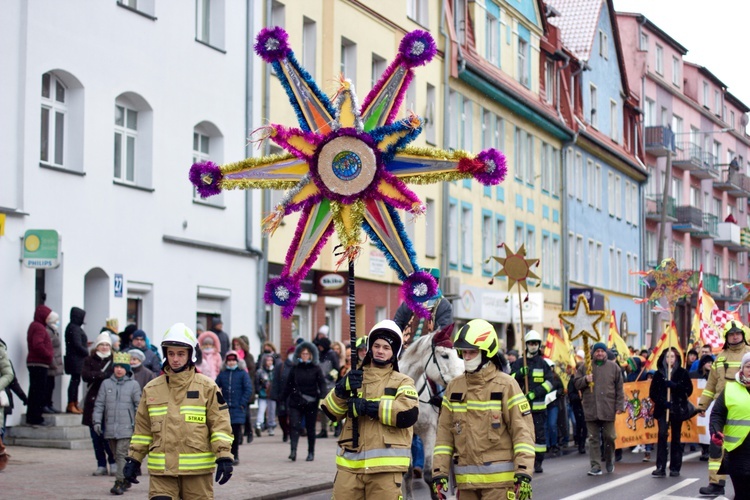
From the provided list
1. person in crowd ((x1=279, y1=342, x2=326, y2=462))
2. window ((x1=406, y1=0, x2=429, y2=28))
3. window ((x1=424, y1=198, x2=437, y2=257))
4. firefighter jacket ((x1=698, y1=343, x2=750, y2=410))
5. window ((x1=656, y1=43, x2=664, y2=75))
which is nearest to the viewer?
firefighter jacket ((x1=698, y1=343, x2=750, y2=410))

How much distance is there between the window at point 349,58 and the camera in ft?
107

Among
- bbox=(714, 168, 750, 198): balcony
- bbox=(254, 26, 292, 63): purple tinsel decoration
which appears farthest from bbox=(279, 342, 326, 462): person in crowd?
bbox=(714, 168, 750, 198): balcony

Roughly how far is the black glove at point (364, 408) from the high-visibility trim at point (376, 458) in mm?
245

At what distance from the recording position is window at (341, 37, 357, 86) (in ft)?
107

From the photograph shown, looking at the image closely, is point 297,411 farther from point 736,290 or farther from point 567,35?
point 736,290

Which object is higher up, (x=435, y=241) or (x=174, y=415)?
(x=435, y=241)

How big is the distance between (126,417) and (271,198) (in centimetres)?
1295

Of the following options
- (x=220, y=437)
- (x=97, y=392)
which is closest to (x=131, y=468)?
(x=220, y=437)

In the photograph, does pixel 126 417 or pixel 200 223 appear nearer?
pixel 126 417

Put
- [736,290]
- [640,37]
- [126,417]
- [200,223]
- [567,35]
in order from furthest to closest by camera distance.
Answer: [736,290] < [640,37] < [567,35] < [200,223] < [126,417]

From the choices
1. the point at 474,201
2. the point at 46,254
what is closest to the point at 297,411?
the point at 46,254

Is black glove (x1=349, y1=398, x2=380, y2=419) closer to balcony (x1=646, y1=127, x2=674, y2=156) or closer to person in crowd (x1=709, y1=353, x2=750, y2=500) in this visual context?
person in crowd (x1=709, y1=353, x2=750, y2=500)

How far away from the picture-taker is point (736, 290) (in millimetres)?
73188

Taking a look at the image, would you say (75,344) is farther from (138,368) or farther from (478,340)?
(478,340)
